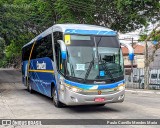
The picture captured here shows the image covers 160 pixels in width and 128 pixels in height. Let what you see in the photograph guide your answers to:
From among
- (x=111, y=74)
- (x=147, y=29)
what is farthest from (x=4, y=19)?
(x=111, y=74)

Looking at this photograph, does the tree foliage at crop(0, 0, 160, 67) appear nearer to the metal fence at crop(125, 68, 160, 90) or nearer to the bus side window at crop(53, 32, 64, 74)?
the metal fence at crop(125, 68, 160, 90)

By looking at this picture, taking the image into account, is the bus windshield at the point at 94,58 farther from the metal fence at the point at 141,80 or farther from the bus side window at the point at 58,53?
the metal fence at the point at 141,80

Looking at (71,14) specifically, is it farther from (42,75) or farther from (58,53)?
(58,53)

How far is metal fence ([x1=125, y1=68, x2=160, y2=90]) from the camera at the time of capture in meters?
27.4

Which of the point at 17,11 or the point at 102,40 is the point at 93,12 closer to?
the point at 17,11

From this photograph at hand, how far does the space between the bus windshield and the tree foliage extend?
12.6 m

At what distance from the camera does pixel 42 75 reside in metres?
15.8

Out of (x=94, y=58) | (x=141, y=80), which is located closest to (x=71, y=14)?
(x=141, y=80)

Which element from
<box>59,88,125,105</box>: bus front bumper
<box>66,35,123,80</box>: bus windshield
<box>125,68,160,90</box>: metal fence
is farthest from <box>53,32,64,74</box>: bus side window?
<box>125,68,160,90</box>: metal fence

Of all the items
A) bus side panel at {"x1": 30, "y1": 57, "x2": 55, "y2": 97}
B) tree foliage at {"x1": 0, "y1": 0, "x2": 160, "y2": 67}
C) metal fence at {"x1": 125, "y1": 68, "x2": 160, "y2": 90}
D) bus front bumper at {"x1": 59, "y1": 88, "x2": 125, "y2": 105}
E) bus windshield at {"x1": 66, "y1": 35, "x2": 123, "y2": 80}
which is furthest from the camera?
metal fence at {"x1": 125, "y1": 68, "x2": 160, "y2": 90}

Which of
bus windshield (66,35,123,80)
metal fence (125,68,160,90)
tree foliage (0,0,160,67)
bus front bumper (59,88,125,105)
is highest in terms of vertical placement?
tree foliage (0,0,160,67)

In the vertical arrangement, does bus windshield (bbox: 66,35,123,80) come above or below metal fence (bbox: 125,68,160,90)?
above

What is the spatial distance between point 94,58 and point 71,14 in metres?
18.6

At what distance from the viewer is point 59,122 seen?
9609 mm
